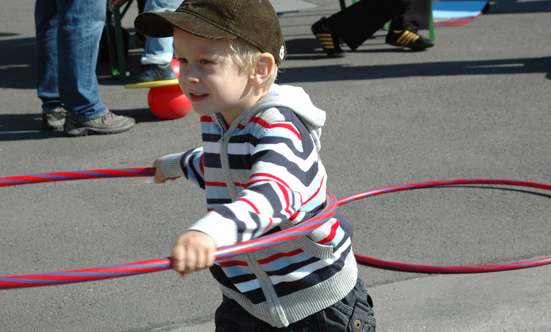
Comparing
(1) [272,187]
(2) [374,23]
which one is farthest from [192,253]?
(2) [374,23]

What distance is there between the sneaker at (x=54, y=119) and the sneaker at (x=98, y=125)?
8.2 inches

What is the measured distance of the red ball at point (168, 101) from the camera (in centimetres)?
513

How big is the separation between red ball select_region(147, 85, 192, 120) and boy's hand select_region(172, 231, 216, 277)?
12.9ft

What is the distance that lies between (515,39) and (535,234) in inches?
210

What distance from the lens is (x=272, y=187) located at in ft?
4.82

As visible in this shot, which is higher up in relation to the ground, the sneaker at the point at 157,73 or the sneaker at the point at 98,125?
the sneaker at the point at 157,73

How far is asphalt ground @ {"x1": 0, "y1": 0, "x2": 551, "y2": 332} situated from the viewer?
2686 millimetres

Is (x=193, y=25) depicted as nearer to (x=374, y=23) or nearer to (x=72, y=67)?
(x=72, y=67)

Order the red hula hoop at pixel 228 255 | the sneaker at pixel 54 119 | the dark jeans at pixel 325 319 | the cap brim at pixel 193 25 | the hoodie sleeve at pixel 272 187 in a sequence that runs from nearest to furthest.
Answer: the red hula hoop at pixel 228 255 < the hoodie sleeve at pixel 272 187 < the cap brim at pixel 193 25 < the dark jeans at pixel 325 319 < the sneaker at pixel 54 119

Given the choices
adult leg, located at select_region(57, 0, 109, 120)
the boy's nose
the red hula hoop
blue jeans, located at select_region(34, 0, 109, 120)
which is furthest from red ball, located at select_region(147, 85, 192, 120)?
the boy's nose

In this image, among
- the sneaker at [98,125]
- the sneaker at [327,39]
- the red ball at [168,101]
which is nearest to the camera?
the sneaker at [98,125]

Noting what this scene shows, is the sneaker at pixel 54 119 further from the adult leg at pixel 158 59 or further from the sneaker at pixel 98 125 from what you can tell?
the adult leg at pixel 158 59

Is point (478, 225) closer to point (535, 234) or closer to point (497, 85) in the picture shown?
point (535, 234)

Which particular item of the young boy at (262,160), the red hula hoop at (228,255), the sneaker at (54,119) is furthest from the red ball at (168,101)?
the young boy at (262,160)
